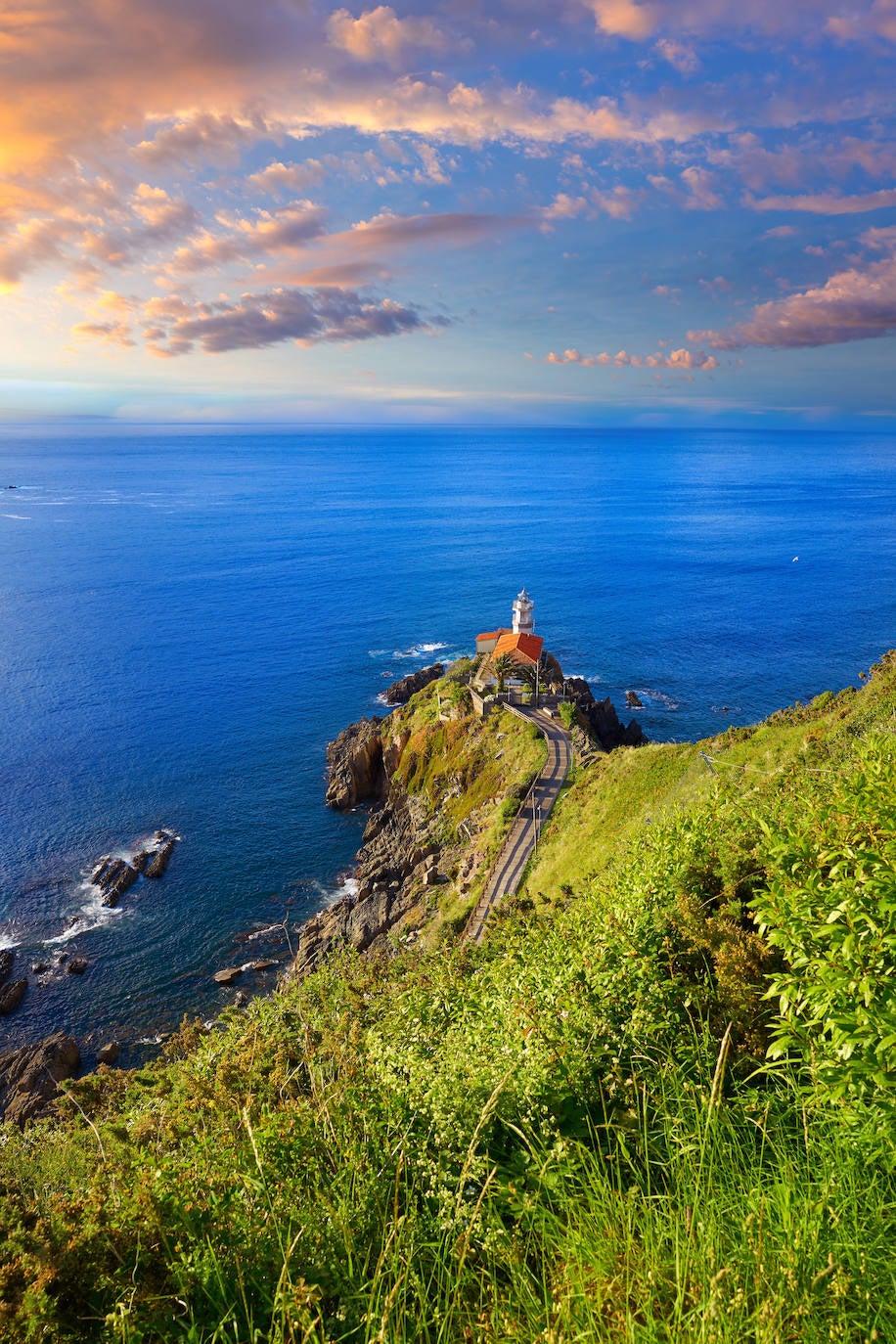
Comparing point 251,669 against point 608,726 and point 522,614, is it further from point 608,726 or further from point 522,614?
point 608,726

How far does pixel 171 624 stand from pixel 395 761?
205 ft

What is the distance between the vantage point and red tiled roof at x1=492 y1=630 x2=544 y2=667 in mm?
62406

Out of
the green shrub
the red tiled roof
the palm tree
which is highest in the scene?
the green shrub

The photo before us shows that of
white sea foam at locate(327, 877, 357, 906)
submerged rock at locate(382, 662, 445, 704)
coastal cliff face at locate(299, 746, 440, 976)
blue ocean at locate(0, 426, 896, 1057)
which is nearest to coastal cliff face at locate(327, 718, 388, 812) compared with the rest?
coastal cliff face at locate(299, 746, 440, 976)

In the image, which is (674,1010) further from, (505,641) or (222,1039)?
(505,641)

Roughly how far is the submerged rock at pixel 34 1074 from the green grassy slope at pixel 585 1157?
1167 inches

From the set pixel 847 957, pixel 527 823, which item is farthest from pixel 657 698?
pixel 847 957

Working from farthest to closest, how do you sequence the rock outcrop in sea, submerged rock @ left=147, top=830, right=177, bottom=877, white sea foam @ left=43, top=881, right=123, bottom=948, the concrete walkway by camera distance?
submerged rock @ left=147, top=830, right=177, bottom=877
the rock outcrop in sea
white sea foam @ left=43, top=881, right=123, bottom=948
the concrete walkway

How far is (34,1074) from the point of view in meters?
36.5

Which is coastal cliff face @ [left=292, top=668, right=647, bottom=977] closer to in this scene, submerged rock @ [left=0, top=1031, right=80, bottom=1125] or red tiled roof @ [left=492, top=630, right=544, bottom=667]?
red tiled roof @ [left=492, top=630, right=544, bottom=667]

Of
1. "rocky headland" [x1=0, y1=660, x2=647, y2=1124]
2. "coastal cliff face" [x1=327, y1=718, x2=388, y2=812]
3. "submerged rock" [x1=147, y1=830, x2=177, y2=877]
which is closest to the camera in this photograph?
"rocky headland" [x1=0, y1=660, x2=647, y2=1124]

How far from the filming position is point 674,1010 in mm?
8438

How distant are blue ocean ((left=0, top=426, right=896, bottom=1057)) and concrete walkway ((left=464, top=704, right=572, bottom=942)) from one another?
1146 cm

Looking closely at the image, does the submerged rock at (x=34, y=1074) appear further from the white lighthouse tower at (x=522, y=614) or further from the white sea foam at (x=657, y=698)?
the white sea foam at (x=657, y=698)
